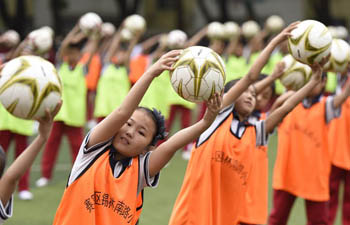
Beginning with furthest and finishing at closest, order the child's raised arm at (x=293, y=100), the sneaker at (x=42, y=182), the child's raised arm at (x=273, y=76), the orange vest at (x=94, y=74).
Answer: the orange vest at (x=94, y=74) < the sneaker at (x=42, y=182) < the child's raised arm at (x=273, y=76) < the child's raised arm at (x=293, y=100)

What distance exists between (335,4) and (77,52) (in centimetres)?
1454

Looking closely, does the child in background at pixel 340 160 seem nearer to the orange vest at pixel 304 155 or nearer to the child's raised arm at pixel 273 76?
the orange vest at pixel 304 155

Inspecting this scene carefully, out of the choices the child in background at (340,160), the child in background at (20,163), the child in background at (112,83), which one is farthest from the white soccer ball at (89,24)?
the child in background at (20,163)

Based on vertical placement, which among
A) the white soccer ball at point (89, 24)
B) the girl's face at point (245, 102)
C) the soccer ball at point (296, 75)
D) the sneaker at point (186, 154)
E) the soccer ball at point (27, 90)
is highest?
the soccer ball at point (27, 90)

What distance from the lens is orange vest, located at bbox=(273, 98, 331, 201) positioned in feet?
16.3

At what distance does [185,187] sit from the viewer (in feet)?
12.4

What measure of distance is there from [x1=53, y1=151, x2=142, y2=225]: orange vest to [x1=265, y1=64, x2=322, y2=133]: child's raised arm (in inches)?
54.5

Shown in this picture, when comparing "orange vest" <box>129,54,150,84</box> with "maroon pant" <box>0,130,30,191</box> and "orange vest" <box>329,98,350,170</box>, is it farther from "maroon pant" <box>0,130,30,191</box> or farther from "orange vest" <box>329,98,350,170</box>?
"orange vest" <box>329,98,350,170</box>

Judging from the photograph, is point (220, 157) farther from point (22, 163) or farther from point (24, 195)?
point (24, 195)

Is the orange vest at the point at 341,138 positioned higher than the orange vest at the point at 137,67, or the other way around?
the orange vest at the point at 341,138

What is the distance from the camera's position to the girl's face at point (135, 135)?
115 inches

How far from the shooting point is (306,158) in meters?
5.01

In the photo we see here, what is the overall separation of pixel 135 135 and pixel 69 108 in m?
4.58

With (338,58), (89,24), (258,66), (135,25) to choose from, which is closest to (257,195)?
(338,58)
